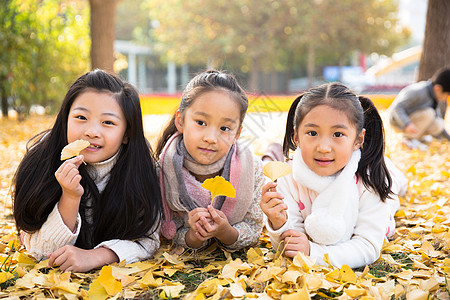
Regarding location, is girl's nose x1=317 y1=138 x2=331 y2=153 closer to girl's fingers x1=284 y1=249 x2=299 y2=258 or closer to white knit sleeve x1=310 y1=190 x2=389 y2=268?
white knit sleeve x1=310 y1=190 x2=389 y2=268

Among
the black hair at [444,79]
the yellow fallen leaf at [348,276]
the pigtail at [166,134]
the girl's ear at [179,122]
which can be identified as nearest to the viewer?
the yellow fallen leaf at [348,276]

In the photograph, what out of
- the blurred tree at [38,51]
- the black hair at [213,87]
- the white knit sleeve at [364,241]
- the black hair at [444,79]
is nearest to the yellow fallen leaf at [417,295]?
the white knit sleeve at [364,241]

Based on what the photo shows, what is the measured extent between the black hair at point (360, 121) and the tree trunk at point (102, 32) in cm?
495

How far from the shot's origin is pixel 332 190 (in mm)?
2104

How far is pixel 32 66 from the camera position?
8102 mm

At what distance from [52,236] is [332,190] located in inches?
50.3

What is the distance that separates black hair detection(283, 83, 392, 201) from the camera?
2.09 m

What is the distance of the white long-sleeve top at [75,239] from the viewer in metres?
1.99

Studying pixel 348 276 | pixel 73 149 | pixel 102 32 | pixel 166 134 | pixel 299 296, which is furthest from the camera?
pixel 102 32

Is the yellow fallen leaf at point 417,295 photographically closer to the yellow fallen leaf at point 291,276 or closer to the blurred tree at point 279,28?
the yellow fallen leaf at point 291,276

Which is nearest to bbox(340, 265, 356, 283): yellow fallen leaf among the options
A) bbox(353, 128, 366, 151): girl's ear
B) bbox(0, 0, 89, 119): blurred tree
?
bbox(353, 128, 366, 151): girl's ear

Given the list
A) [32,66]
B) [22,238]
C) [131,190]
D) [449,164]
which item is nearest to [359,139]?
[131,190]

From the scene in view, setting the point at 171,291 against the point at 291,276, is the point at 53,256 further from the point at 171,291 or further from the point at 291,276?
the point at 291,276

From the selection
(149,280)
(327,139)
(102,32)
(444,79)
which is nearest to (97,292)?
(149,280)
